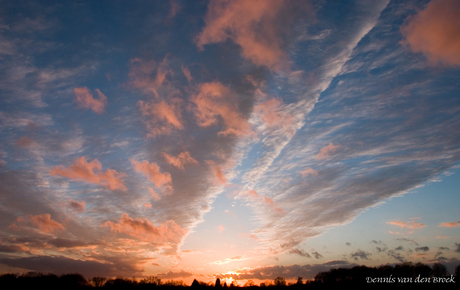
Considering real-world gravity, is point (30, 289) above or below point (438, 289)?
below

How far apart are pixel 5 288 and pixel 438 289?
29322 centimetres

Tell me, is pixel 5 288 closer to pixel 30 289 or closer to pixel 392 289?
pixel 30 289

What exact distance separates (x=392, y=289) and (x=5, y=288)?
287 m

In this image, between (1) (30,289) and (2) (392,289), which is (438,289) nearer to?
(2) (392,289)

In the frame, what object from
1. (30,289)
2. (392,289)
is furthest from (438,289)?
(30,289)

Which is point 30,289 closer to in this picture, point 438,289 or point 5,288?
point 5,288

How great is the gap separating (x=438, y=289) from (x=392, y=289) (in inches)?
1723

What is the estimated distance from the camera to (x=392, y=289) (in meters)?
193

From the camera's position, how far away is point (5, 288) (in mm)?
188875

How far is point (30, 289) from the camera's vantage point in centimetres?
19738

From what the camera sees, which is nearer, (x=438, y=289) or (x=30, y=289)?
(x=438, y=289)

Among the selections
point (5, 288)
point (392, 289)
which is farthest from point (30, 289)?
point (392, 289)

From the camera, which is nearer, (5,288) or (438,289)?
(438,289)

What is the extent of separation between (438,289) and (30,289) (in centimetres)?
28313
